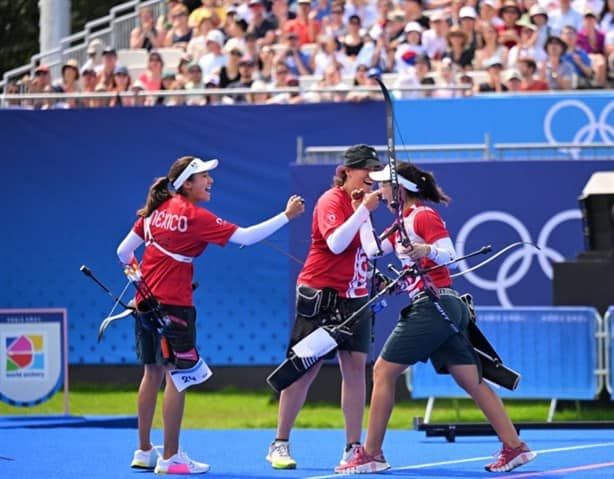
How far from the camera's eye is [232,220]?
16953mm

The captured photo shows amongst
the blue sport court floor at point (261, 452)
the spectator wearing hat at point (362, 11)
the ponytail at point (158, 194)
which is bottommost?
the blue sport court floor at point (261, 452)

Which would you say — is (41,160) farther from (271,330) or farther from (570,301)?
(570,301)

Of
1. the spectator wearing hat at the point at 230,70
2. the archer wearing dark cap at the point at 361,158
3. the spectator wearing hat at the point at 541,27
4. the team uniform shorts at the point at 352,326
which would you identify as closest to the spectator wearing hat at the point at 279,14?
the spectator wearing hat at the point at 230,70

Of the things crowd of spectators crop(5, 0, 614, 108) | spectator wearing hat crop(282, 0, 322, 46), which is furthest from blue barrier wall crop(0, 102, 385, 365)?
spectator wearing hat crop(282, 0, 322, 46)

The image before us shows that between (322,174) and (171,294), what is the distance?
5884 mm

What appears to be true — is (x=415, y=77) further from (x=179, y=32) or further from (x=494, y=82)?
(x=179, y=32)

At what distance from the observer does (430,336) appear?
9.91m

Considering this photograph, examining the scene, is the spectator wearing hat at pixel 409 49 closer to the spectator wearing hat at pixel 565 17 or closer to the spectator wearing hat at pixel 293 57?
the spectator wearing hat at pixel 293 57

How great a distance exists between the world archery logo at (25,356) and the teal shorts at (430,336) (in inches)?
234

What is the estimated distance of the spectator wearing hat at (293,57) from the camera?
18.8 m

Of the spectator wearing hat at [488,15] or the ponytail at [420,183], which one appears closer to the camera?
the ponytail at [420,183]

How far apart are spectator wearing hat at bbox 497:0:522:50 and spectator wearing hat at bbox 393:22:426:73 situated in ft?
3.27

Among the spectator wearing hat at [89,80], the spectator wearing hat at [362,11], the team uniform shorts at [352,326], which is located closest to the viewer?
the team uniform shorts at [352,326]

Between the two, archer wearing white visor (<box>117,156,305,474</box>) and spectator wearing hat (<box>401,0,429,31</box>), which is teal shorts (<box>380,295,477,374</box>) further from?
spectator wearing hat (<box>401,0,429,31</box>)
